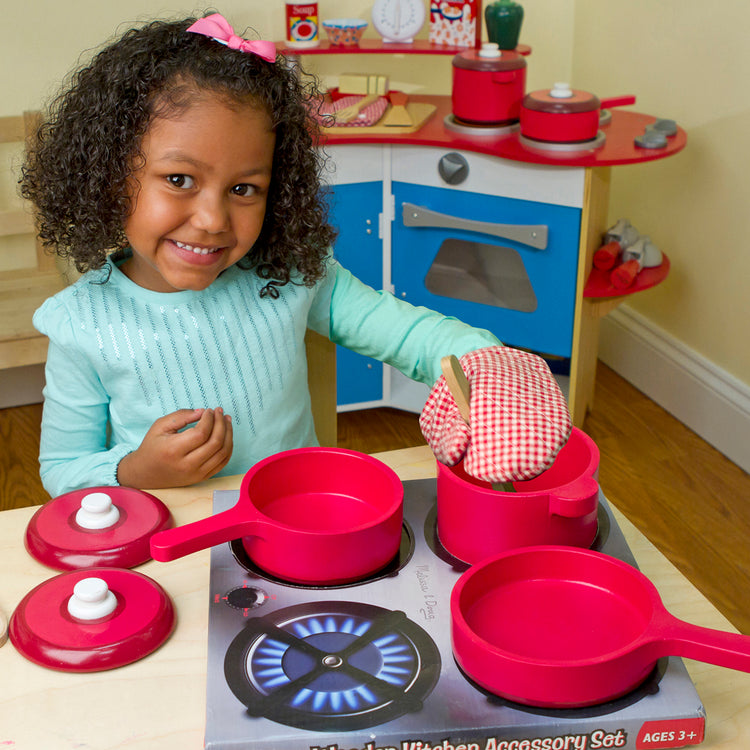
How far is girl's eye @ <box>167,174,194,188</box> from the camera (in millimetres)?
887

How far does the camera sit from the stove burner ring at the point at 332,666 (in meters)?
0.58

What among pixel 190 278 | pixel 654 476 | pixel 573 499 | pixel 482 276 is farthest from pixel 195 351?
pixel 654 476

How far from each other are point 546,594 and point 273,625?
19 centimetres

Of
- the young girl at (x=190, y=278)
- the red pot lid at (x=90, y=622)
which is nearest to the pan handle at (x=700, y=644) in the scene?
the young girl at (x=190, y=278)

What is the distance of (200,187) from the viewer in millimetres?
884

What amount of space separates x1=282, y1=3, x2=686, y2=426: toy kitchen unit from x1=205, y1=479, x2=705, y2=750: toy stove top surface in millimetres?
1323

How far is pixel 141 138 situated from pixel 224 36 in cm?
12

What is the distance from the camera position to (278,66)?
3.12 ft

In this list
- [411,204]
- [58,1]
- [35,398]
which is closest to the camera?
[411,204]

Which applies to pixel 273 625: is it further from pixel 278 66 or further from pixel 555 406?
pixel 278 66

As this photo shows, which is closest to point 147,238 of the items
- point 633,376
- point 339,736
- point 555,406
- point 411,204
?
point 555,406

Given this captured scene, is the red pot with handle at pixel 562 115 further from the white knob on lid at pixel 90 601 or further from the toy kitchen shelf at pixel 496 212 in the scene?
the white knob on lid at pixel 90 601

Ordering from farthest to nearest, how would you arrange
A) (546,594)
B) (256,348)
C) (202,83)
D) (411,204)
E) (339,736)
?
(411,204) → (256,348) → (202,83) → (546,594) → (339,736)

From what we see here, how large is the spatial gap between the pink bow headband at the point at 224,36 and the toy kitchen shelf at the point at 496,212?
937 mm
